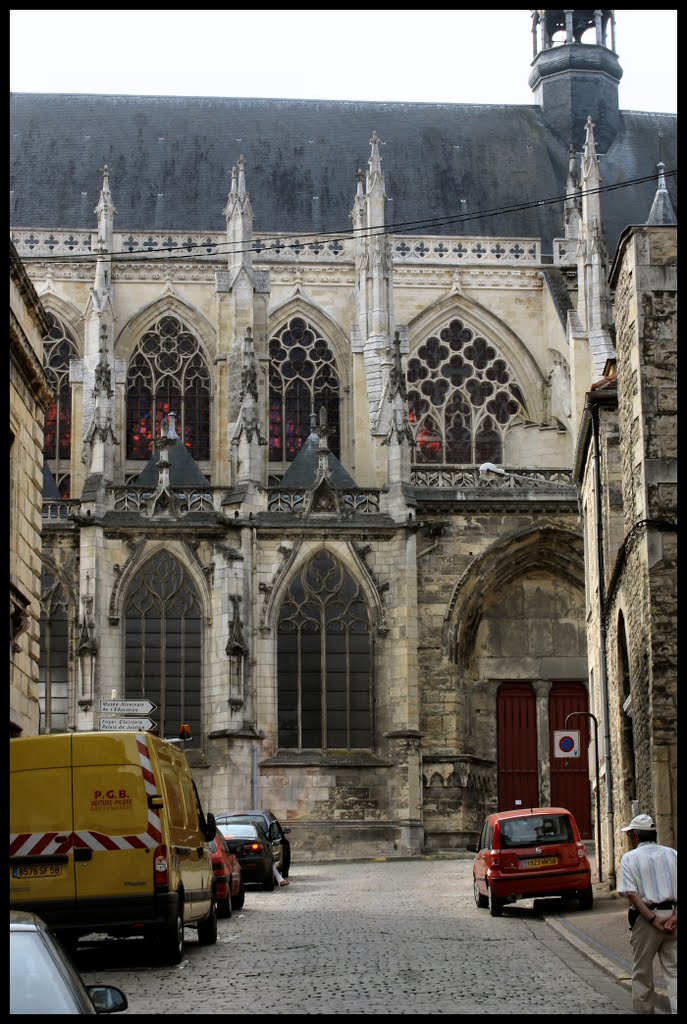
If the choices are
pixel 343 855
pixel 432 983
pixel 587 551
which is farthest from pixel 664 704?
pixel 343 855

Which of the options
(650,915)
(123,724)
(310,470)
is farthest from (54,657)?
(650,915)

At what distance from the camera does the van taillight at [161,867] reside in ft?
42.8

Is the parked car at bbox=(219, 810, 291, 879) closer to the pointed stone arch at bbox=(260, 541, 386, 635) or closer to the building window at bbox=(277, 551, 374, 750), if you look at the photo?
the building window at bbox=(277, 551, 374, 750)

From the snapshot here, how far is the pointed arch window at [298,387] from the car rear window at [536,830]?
Result: 19701 mm

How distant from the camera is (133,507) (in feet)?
110

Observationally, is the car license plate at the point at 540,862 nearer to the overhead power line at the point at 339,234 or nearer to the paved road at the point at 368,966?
the paved road at the point at 368,966

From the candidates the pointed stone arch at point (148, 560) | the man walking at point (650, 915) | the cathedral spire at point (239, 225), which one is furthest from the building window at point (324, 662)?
the man walking at point (650, 915)

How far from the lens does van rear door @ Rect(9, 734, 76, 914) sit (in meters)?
13.0

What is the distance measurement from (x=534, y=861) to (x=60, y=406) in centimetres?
2208

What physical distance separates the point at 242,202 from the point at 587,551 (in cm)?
1429

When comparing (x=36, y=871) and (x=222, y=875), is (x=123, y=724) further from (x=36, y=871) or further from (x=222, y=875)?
(x=36, y=871)

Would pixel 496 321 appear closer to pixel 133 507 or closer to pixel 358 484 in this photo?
pixel 358 484

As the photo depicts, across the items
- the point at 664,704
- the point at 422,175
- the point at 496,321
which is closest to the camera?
the point at 664,704

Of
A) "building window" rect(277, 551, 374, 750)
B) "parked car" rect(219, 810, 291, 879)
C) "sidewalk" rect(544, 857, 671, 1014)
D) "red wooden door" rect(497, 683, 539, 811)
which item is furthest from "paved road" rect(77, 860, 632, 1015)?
"red wooden door" rect(497, 683, 539, 811)
